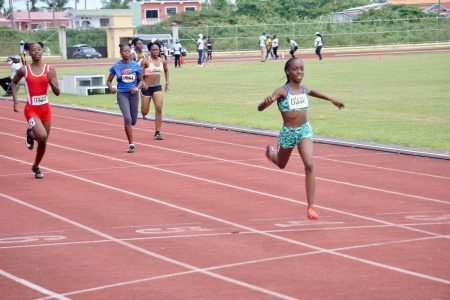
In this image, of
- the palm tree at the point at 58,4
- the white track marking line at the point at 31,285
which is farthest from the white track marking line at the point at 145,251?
the palm tree at the point at 58,4

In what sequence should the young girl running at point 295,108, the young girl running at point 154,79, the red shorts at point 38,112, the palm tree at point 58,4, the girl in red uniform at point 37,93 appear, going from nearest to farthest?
1. the young girl running at point 295,108
2. the girl in red uniform at point 37,93
3. the red shorts at point 38,112
4. the young girl running at point 154,79
5. the palm tree at point 58,4

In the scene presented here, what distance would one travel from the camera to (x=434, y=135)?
19.6 m

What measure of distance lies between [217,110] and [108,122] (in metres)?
3.57

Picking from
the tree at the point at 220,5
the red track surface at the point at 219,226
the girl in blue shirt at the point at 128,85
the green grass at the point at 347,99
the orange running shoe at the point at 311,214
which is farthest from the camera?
the tree at the point at 220,5

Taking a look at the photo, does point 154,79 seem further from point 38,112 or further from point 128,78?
point 38,112

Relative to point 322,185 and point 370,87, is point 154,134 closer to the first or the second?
point 322,185

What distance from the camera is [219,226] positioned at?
11125 mm

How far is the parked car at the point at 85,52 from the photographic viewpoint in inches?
2841

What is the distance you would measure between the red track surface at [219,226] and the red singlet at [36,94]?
1.00 meters

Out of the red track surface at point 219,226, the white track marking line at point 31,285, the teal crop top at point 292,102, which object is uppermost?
the teal crop top at point 292,102

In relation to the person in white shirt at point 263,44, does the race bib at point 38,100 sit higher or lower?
higher

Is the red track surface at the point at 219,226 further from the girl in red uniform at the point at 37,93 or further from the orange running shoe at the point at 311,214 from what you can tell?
the girl in red uniform at the point at 37,93

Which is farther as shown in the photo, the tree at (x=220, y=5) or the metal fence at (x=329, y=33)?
the tree at (x=220, y=5)

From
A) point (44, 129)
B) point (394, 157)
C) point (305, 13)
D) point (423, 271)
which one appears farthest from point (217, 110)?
point (305, 13)
